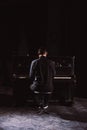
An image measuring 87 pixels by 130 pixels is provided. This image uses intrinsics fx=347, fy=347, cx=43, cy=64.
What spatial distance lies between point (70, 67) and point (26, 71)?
1.40m

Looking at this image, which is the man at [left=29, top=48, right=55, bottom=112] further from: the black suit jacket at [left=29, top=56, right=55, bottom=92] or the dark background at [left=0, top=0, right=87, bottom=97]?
the dark background at [left=0, top=0, right=87, bottom=97]

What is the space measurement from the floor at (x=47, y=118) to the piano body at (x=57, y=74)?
58 centimetres

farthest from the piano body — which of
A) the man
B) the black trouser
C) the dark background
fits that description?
the dark background

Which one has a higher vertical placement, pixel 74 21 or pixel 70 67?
pixel 74 21

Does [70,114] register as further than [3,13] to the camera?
No

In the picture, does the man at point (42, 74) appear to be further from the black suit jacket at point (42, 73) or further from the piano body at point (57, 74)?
the piano body at point (57, 74)

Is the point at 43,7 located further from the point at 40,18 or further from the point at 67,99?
the point at 67,99

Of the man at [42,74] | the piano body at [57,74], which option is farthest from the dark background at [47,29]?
the man at [42,74]

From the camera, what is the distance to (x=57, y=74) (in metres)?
10.9

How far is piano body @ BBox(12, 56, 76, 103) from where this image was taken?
10858mm

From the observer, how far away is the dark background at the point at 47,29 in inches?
530

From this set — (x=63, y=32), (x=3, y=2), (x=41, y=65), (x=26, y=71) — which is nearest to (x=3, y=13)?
(x=3, y=2)

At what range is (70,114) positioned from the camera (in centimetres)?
996

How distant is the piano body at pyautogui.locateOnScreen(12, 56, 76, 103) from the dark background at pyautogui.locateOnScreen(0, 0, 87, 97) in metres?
2.40
